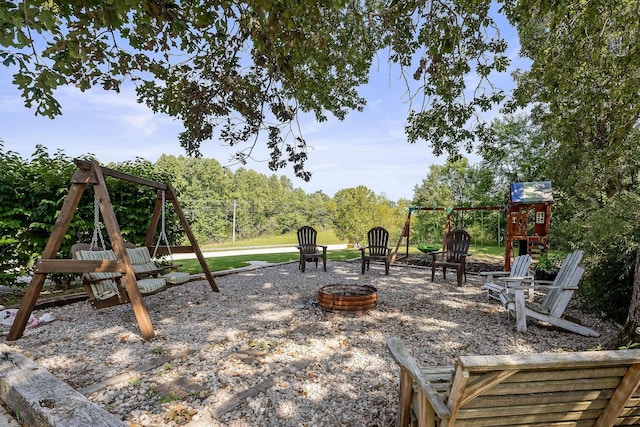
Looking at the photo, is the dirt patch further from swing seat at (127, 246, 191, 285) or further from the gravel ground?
swing seat at (127, 246, 191, 285)

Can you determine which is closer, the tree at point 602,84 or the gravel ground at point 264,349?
the gravel ground at point 264,349

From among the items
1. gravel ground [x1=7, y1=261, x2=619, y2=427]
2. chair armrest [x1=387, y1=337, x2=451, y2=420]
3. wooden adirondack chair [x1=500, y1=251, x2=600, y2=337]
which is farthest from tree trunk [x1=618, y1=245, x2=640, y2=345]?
chair armrest [x1=387, y1=337, x2=451, y2=420]

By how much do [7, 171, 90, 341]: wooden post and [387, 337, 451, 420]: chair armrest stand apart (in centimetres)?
356

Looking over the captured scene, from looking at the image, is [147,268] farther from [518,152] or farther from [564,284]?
[518,152]

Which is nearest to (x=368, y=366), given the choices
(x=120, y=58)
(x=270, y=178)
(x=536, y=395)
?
(x=536, y=395)

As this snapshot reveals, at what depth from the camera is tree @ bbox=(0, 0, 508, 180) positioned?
2.20 m

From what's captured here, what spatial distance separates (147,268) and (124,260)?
1394mm

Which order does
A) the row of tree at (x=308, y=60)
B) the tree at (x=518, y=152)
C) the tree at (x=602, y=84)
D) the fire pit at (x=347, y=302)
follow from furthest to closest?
the tree at (x=518, y=152) → the fire pit at (x=347, y=302) → the tree at (x=602, y=84) → the row of tree at (x=308, y=60)

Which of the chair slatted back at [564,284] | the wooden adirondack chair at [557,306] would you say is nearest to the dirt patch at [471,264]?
the chair slatted back at [564,284]

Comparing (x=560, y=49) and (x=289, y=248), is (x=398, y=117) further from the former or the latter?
(x=289, y=248)

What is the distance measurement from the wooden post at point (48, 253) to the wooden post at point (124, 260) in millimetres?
150

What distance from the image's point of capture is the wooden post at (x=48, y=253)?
3283 mm

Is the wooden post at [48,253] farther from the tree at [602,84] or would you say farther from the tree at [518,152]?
the tree at [518,152]

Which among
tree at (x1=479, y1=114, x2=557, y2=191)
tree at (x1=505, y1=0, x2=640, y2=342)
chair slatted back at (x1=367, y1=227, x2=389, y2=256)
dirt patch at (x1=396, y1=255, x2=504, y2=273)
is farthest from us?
tree at (x1=479, y1=114, x2=557, y2=191)
